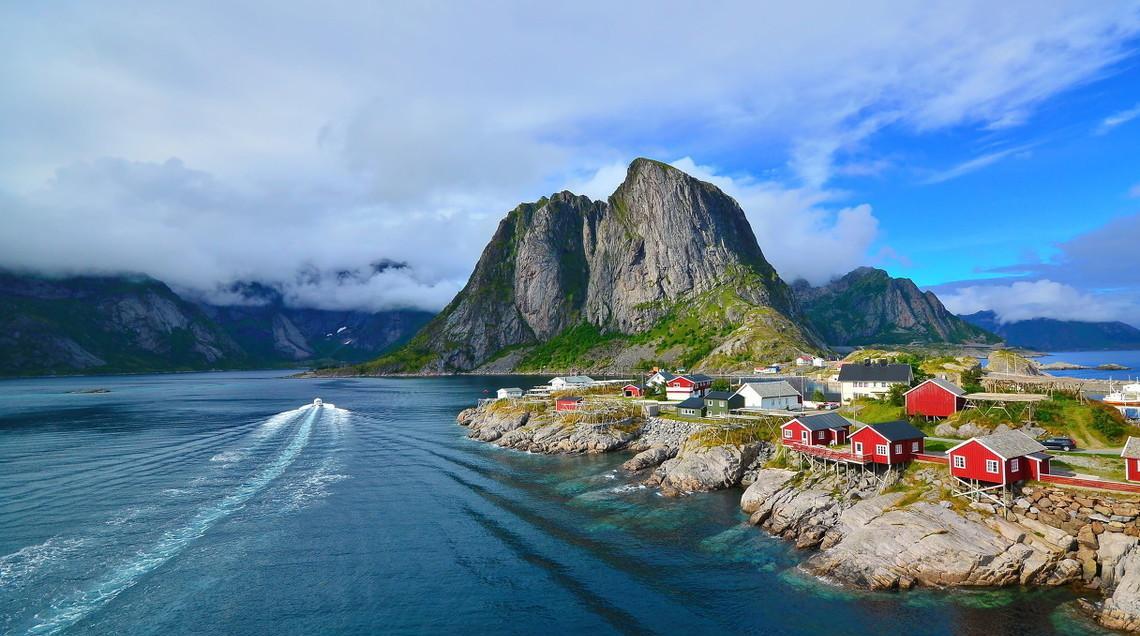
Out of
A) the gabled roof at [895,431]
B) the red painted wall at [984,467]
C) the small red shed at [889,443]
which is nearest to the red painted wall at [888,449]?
the small red shed at [889,443]

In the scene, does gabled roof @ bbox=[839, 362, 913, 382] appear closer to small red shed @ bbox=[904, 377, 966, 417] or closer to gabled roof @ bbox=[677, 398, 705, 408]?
small red shed @ bbox=[904, 377, 966, 417]

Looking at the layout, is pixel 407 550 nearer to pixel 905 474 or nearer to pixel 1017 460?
pixel 905 474

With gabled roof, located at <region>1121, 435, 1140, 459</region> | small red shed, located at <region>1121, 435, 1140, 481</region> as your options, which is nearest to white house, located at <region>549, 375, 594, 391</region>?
gabled roof, located at <region>1121, 435, 1140, 459</region>

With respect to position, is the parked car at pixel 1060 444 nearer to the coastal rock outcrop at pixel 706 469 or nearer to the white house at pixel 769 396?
the coastal rock outcrop at pixel 706 469

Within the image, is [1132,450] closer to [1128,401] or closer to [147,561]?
[1128,401]

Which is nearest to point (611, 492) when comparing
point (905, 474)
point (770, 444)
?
point (770, 444)

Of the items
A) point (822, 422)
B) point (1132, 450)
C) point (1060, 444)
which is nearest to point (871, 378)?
point (822, 422)
